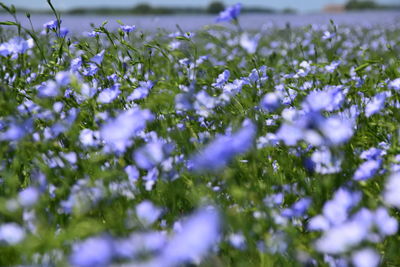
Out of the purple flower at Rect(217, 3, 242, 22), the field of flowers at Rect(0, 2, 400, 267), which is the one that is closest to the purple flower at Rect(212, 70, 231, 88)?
the field of flowers at Rect(0, 2, 400, 267)

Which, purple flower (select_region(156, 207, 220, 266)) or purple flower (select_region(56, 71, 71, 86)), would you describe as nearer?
purple flower (select_region(156, 207, 220, 266))

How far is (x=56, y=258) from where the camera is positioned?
1160mm

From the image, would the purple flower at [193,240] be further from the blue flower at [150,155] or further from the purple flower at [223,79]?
the purple flower at [223,79]

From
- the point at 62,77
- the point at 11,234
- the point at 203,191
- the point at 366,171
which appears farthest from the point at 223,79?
the point at 11,234

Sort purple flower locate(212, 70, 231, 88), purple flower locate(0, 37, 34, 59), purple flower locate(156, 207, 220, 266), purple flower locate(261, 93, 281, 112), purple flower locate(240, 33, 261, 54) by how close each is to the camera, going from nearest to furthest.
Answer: purple flower locate(156, 207, 220, 266)
purple flower locate(261, 93, 281, 112)
purple flower locate(240, 33, 261, 54)
purple flower locate(0, 37, 34, 59)
purple flower locate(212, 70, 231, 88)

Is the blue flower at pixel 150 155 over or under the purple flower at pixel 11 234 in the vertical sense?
over

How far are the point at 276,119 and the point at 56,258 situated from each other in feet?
3.23

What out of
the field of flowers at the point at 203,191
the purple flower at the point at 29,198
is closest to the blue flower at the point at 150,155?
the field of flowers at the point at 203,191

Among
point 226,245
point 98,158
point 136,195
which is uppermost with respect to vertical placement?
point 98,158

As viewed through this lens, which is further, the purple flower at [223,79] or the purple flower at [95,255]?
the purple flower at [223,79]

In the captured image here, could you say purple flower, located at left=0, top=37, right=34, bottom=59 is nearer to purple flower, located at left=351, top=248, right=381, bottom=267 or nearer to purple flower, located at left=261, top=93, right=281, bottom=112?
purple flower, located at left=261, top=93, right=281, bottom=112

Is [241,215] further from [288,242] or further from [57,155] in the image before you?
[57,155]

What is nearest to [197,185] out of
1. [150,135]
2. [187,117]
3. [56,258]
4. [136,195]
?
[136,195]

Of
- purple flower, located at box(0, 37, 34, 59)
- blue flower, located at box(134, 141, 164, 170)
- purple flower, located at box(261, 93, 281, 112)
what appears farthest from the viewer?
purple flower, located at box(0, 37, 34, 59)
